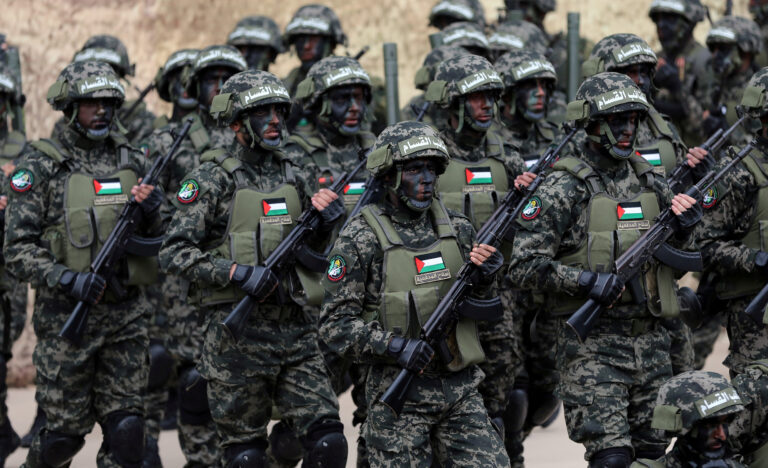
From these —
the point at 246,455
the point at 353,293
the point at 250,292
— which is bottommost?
the point at 246,455

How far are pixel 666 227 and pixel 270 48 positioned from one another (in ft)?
18.0

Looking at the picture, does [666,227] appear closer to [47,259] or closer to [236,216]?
[236,216]

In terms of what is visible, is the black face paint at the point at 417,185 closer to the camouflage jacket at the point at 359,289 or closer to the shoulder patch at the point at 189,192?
the camouflage jacket at the point at 359,289

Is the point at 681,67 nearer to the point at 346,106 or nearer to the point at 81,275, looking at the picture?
the point at 346,106

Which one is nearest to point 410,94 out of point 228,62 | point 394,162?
point 228,62

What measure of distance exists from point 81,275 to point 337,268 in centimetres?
213

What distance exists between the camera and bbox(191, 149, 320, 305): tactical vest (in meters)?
8.91

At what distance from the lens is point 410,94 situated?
16.2 meters

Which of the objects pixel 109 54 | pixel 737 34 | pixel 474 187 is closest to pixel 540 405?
pixel 474 187

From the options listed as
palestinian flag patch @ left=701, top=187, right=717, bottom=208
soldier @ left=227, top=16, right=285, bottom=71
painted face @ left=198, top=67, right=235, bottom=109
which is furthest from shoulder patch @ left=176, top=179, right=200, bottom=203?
soldier @ left=227, top=16, right=285, bottom=71

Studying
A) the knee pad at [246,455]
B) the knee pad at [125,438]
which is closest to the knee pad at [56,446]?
the knee pad at [125,438]

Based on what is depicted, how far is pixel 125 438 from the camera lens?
370 inches

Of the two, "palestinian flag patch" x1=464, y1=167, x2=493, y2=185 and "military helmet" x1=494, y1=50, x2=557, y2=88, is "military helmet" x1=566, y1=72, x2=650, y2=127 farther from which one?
"military helmet" x1=494, y1=50, x2=557, y2=88

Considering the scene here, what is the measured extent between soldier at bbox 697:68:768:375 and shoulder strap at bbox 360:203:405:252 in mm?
2315
